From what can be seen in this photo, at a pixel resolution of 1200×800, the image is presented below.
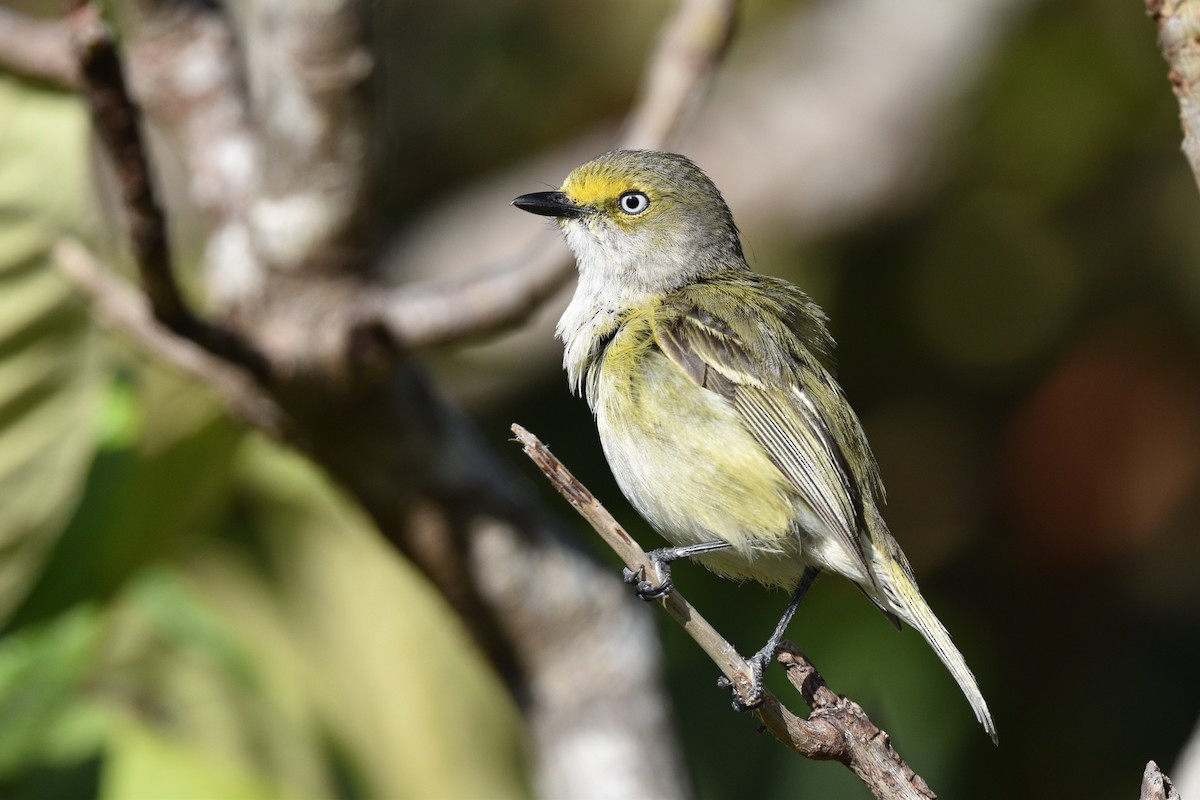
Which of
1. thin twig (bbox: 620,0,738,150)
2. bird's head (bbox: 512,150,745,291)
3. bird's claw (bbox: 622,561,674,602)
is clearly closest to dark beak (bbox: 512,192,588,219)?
bird's head (bbox: 512,150,745,291)

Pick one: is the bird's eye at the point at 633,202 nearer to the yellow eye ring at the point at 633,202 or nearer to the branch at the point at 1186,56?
the yellow eye ring at the point at 633,202

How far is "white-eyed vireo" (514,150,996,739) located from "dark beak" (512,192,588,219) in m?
0.07

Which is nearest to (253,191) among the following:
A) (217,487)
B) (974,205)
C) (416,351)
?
(416,351)

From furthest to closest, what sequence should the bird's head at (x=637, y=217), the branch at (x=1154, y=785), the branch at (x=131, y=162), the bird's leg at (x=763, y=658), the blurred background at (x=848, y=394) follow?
the blurred background at (x=848, y=394)
the bird's head at (x=637, y=217)
the branch at (x=131, y=162)
the bird's leg at (x=763, y=658)
the branch at (x=1154, y=785)

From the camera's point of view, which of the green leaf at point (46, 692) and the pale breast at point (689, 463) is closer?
the pale breast at point (689, 463)

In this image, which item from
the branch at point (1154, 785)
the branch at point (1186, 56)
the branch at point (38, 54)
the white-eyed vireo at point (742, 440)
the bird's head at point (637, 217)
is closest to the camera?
the branch at point (1154, 785)

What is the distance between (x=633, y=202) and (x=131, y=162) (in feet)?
3.38

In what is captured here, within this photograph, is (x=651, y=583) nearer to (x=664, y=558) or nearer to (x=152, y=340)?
(x=664, y=558)

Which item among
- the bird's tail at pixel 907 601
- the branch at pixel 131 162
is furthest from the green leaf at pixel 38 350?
the bird's tail at pixel 907 601

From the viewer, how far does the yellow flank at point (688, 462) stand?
2.26m

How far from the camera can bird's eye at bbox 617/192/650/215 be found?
270 cm

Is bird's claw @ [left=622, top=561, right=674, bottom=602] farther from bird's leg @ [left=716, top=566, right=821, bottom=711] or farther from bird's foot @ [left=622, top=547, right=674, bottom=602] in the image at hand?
bird's leg @ [left=716, top=566, right=821, bottom=711]

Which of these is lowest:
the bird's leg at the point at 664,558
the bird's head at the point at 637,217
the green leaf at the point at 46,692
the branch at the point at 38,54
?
the green leaf at the point at 46,692

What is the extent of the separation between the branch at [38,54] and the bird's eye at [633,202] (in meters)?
1.21
